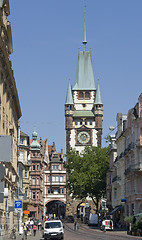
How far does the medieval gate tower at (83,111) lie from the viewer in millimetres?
127000

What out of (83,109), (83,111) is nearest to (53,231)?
(83,111)

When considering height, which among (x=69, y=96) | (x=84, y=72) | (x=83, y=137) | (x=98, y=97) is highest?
(x=84, y=72)

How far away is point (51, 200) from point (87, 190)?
43.3 m

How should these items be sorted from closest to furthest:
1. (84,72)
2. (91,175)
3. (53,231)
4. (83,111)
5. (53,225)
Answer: (53,231) < (53,225) < (91,175) < (83,111) < (84,72)

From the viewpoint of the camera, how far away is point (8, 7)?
40812 millimetres

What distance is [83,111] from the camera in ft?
440

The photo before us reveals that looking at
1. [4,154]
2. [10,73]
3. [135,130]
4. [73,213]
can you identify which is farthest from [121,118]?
[4,154]

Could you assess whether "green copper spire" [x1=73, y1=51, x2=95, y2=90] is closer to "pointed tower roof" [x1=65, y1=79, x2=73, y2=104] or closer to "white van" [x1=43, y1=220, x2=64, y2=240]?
"pointed tower roof" [x1=65, y1=79, x2=73, y2=104]

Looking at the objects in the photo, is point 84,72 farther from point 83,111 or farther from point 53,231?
point 53,231

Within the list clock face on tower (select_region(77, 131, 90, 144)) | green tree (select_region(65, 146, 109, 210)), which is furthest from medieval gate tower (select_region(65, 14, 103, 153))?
green tree (select_region(65, 146, 109, 210))

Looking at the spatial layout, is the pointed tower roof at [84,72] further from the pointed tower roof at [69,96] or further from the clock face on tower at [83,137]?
the clock face on tower at [83,137]

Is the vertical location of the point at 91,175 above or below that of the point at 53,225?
above

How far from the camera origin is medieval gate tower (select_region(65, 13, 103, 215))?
127 metres

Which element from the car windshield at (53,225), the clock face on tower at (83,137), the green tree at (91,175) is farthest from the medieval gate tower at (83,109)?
the car windshield at (53,225)
